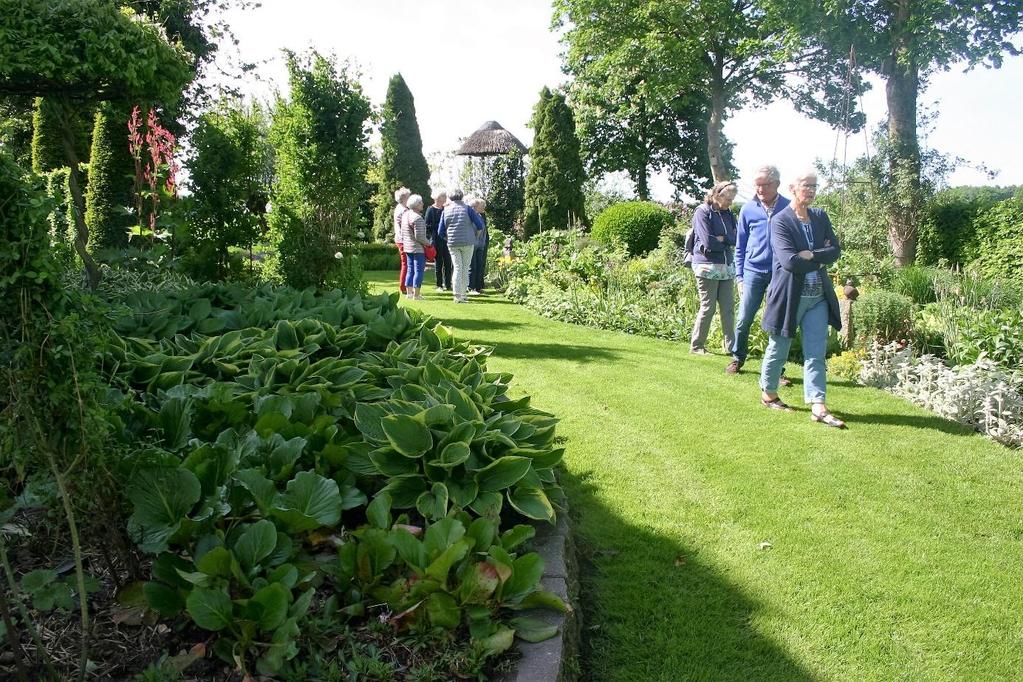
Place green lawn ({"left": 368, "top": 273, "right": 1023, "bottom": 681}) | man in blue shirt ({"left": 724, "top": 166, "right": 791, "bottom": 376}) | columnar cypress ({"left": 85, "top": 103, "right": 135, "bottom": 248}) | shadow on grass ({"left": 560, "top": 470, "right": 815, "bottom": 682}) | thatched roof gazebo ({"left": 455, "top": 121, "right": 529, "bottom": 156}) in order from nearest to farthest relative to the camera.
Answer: shadow on grass ({"left": 560, "top": 470, "right": 815, "bottom": 682}) < green lawn ({"left": 368, "top": 273, "right": 1023, "bottom": 681}) < man in blue shirt ({"left": 724, "top": 166, "right": 791, "bottom": 376}) < columnar cypress ({"left": 85, "top": 103, "right": 135, "bottom": 248}) < thatched roof gazebo ({"left": 455, "top": 121, "right": 529, "bottom": 156})

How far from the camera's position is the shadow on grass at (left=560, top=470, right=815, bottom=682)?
8.32ft

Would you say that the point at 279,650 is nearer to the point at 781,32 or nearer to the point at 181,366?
the point at 181,366

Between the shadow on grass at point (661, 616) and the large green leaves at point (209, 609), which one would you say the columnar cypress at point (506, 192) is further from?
the large green leaves at point (209, 609)

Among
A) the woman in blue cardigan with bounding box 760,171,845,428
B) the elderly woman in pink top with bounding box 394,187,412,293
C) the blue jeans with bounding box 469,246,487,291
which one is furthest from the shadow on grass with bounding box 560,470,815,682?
the blue jeans with bounding box 469,246,487,291

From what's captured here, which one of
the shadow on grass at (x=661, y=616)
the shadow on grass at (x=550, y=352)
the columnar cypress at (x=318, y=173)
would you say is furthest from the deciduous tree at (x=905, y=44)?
the shadow on grass at (x=661, y=616)

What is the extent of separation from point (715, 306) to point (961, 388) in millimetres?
2562

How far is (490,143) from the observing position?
79.2 ft

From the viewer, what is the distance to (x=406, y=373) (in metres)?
3.72

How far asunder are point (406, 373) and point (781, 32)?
82.3 feet

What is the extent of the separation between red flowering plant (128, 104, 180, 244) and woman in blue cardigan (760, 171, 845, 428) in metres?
5.44

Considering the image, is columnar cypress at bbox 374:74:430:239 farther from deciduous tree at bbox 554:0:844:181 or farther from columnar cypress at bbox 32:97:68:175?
columnar cypress at bbox 32:97:68:175

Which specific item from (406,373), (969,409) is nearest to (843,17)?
(969,409)

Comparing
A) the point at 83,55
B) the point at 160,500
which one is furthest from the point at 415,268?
the point at 160,500

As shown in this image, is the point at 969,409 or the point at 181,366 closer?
the point at 181,366
